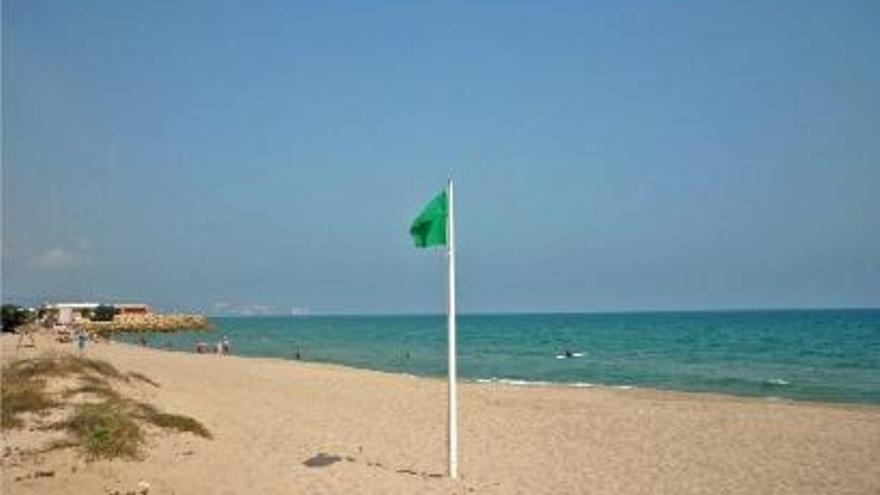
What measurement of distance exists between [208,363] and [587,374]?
1677 centimetres

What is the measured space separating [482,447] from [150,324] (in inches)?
3820

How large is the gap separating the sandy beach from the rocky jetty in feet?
227

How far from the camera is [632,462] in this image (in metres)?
14.4

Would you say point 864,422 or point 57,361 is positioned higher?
point 57,361

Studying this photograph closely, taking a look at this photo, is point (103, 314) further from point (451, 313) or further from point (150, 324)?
point (451, 313)

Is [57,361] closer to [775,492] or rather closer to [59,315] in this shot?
[775,492]

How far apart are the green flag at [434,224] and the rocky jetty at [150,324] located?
79.1 metres

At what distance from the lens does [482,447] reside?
15680 millimetres

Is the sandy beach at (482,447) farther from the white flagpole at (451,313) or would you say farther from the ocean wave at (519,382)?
the ocean wave at (519,382)

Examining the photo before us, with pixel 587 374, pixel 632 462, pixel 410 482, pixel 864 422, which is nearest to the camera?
pixel 410 482

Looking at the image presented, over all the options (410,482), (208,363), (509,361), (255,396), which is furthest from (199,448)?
(509,361)

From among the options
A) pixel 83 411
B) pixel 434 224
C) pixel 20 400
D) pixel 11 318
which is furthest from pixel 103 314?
pixel 434 224

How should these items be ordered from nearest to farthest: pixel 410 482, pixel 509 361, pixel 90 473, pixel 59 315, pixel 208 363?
pixel 90 473 → pixel 410 482 → pixel 208 363 → pixel 509 361 → pixel 59 315

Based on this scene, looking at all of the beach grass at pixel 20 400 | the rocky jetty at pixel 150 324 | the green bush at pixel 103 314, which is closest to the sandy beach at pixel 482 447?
the beach grass at pixel 20 400
